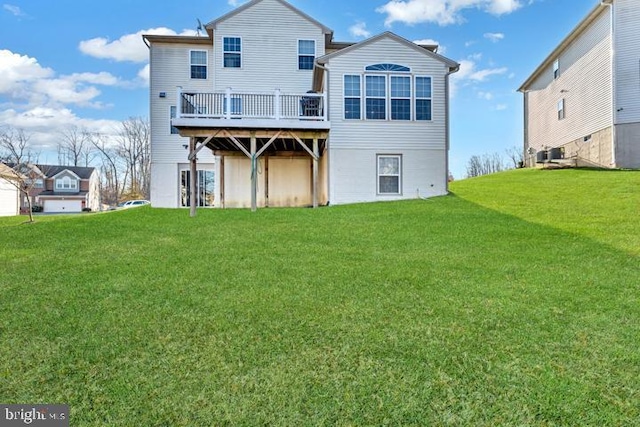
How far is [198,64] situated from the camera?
17516 mm

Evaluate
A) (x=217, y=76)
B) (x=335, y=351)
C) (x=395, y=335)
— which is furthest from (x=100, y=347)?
(x=217, y=76)

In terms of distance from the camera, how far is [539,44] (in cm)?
2345

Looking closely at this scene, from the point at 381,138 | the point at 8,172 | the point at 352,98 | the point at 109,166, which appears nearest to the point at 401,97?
the point at 381,138

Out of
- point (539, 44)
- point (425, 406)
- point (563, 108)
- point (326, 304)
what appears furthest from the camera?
point (539, 44)

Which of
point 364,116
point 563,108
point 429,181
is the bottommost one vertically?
point 429,181

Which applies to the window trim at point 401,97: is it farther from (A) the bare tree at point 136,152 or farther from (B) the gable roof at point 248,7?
(A) the bare tree at point 136,152

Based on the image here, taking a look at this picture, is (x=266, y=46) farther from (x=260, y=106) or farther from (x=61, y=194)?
(x=61, y=194)

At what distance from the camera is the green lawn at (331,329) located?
2766 mm

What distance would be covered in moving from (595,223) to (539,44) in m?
19.8

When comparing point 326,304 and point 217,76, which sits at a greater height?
point 217,76

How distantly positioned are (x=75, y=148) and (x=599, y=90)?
55.1 m

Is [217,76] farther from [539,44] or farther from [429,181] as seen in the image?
[539,44]

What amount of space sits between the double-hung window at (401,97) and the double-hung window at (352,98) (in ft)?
4.05

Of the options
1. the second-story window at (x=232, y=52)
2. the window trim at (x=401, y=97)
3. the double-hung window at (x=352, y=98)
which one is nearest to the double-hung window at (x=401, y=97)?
the window trim at (x=401, y=97)
